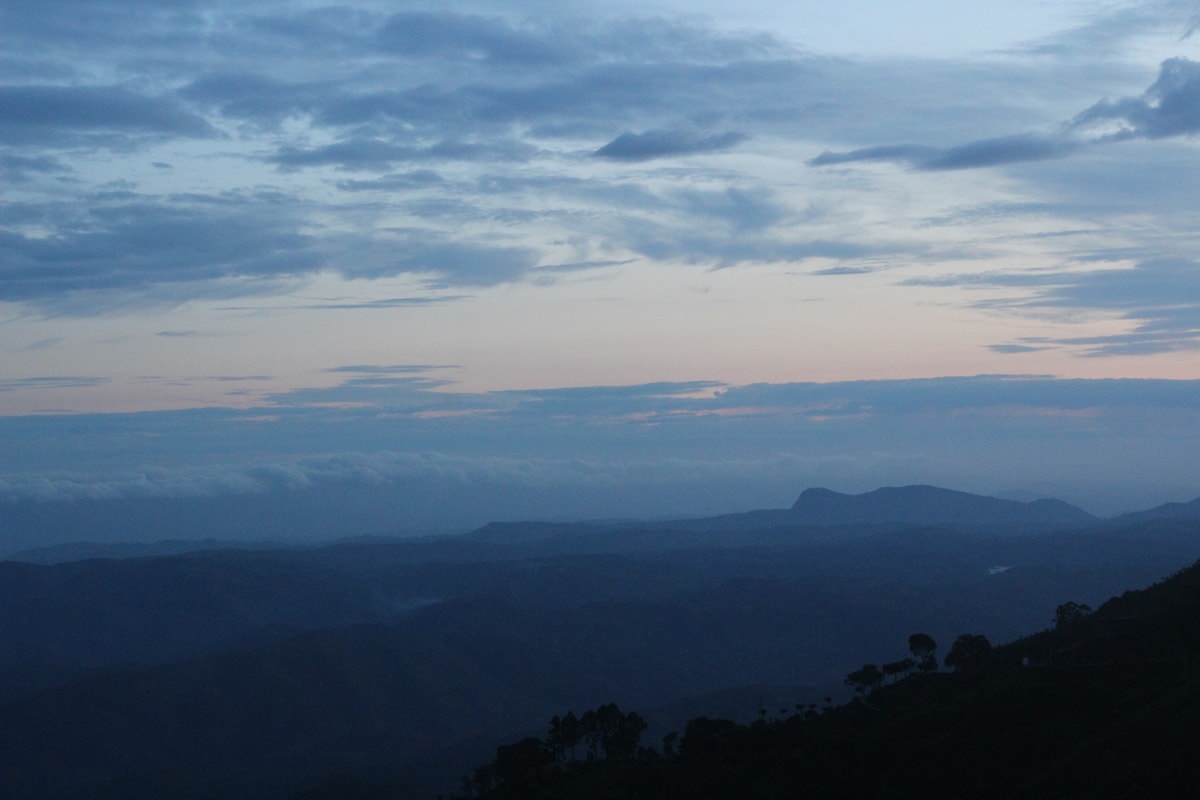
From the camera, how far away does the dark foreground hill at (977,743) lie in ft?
237

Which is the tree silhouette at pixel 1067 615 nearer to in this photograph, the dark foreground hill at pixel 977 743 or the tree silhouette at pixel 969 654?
the tree silhouette at pixel 969 654

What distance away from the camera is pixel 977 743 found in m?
81.6

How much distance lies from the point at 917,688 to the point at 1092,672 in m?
15.6

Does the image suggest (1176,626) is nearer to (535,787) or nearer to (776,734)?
(776,734)

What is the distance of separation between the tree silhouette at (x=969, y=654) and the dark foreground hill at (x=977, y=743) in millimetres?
1571

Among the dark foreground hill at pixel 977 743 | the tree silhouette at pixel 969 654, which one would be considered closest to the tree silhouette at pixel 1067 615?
the tree silhouette at pixel 969 654

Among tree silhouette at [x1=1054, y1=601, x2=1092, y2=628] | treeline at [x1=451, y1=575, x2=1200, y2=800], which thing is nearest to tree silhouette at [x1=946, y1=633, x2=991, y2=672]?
treeline at [x1=451, y1=575, x2=1200, y2=800]

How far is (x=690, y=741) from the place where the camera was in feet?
328

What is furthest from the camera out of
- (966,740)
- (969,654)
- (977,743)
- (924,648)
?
(924,648)

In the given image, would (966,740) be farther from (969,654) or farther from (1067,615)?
(1067,615)

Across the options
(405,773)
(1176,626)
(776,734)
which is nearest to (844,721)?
(776,734)

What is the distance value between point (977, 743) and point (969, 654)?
40.4m

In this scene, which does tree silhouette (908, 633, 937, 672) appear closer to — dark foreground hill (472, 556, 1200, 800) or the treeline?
the treeline

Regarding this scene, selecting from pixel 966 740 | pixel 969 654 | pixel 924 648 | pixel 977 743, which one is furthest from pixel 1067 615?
pixel 977 743
